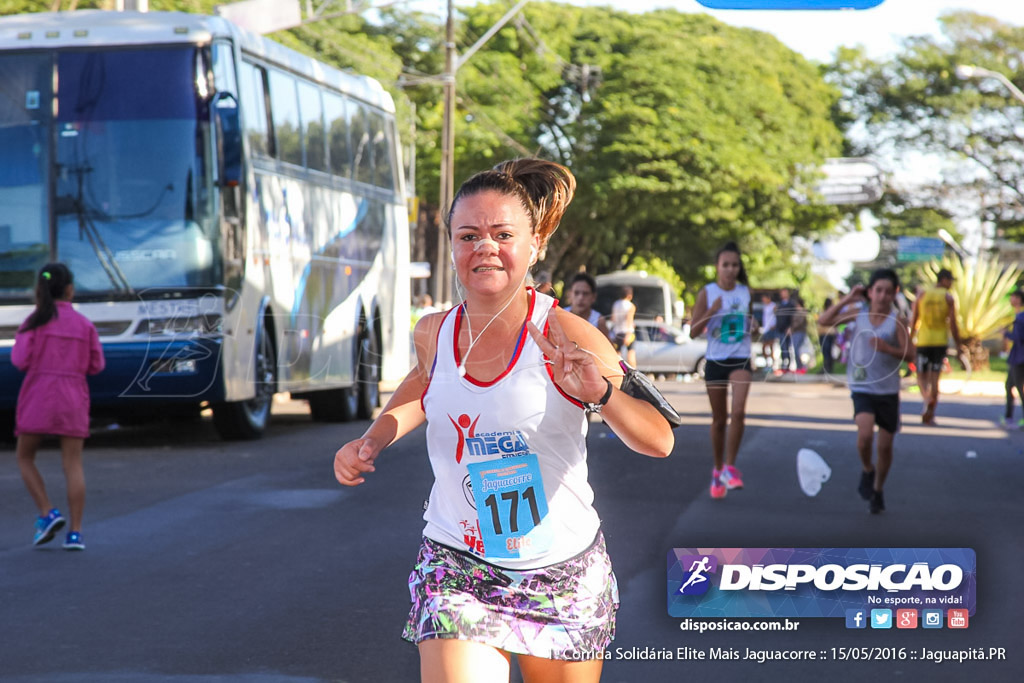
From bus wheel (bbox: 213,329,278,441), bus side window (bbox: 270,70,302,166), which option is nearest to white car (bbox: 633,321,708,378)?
bus side window (bbox: 270,70,302,166)

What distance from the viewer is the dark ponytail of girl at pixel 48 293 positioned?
8.57m

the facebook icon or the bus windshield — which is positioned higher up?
the bus windshield

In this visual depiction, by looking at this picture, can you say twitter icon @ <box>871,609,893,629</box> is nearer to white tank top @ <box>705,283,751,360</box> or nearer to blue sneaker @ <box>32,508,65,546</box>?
white tank top @ <box>705,283,751,360</box>

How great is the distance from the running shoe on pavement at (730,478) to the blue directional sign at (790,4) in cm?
691

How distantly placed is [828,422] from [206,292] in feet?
26.8

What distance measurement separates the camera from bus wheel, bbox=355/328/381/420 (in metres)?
16.2

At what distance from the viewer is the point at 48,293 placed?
8625 millimetres

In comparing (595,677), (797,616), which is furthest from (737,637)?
(595,677)

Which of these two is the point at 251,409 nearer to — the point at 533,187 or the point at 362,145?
the point at 362,145

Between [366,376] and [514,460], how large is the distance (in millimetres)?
12813

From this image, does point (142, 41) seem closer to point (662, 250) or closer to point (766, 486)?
point (766, 486)

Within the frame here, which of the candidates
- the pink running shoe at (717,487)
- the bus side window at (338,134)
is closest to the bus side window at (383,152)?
the bus side window at (338,134)

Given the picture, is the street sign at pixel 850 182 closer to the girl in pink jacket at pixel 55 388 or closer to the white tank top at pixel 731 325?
the white tank top at pixel 731 325

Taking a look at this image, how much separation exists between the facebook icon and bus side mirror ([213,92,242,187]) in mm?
8780
